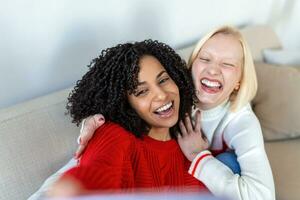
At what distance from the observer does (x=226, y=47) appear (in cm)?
122

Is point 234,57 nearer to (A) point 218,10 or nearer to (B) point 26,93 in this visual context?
(B) point 26,93

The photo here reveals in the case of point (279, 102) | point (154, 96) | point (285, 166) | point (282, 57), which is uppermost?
point (154, 96)

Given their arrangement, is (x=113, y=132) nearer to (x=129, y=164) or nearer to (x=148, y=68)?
(x=129, y=164)

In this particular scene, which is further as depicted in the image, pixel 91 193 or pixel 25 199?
pixel 25 199

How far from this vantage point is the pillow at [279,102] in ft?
5.37

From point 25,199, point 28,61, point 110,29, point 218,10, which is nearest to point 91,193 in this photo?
point 25,199

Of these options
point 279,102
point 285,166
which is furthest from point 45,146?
point 279,102

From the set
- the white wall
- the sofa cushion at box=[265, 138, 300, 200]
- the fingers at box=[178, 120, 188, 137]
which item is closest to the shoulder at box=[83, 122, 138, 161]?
the fingers at box=[178, 120, 188, 137]

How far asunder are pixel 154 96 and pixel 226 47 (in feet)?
1.14

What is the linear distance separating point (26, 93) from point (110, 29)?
42 centimetres

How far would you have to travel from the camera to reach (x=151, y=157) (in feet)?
3.31

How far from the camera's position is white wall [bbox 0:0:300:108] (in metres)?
1.25

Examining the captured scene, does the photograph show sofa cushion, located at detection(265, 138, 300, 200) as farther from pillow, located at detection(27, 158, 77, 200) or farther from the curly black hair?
pillow, located at detection(27, 158, 77, 200)

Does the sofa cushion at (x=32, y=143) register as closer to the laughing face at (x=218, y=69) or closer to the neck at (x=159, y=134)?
the neck at (x=159, y=134)
